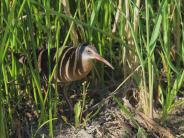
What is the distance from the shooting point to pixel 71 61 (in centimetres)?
258

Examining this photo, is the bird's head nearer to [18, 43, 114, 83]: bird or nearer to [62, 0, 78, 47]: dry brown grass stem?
[18, 43, 114, 83]: bird

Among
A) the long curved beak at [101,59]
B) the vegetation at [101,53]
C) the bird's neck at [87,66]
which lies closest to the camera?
the vegetation at [101,53]

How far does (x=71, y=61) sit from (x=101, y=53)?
163 millimetres

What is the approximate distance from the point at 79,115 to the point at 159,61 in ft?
1.74

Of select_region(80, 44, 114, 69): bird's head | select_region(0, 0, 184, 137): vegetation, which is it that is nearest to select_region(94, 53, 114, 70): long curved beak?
select_region(80, 44, 114, 69): bird's head

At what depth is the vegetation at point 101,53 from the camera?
7.39 feet

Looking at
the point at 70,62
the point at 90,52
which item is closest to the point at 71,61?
the point at 70,62

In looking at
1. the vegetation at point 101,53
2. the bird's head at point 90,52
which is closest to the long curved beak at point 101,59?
the bird's head at point 90,52

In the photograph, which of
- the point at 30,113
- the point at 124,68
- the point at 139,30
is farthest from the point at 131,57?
the point at 30,113

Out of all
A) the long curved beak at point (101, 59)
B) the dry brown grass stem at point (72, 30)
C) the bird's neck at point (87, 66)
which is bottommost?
the bird's neck at point (87, 66)

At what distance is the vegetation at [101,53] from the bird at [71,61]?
3.2 inches

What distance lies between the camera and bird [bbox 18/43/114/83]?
8.10 feet

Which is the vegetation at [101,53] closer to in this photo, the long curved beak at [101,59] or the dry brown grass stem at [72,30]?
the dry brown grass stem at [72,30]

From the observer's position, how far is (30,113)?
2.54 metres
